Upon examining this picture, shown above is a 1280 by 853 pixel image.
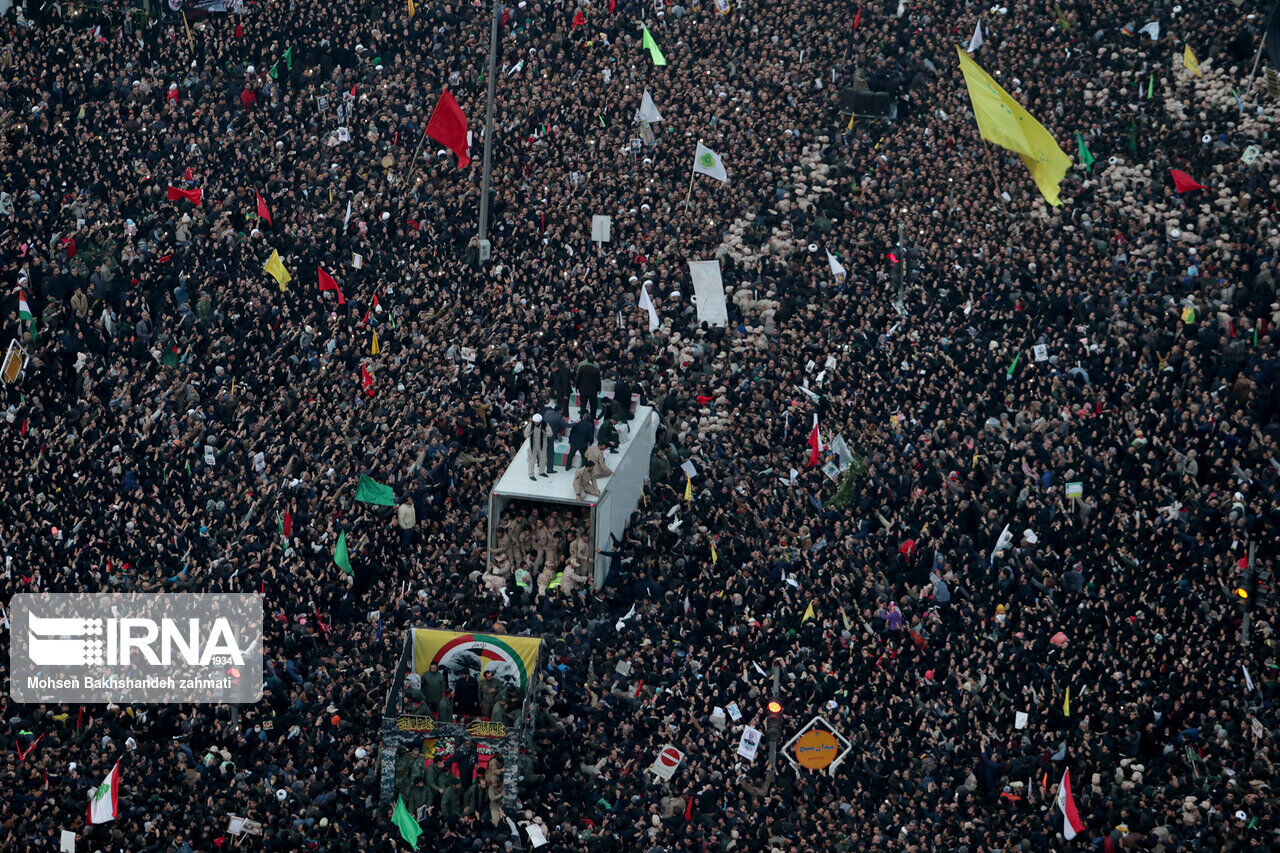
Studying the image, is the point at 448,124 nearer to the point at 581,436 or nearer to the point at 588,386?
the point at 588,386

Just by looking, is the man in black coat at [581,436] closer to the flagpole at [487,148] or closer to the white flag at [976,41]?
the flagpole at [487,148]

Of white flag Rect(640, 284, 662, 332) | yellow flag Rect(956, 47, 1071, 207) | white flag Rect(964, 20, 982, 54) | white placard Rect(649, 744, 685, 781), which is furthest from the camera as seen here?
white flag Rect(964, 20, 982, 54)

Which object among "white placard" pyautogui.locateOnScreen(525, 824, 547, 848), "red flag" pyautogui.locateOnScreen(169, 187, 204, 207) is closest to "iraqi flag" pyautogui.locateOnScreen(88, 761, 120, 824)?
"white placard" pyautogui.locateOnScreen(525, 824, 547, 848)

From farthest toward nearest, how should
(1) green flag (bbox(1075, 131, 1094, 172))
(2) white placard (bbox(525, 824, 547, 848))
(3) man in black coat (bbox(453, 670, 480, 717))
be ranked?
(1) green flag (bbox(1075, 131, 1094, 172))
(3) man in black coat (bbox(453, 670, 480, 717))
(2) white placard (bbox(525, 824, 547, 848))

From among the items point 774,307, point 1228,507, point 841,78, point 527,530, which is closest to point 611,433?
point 527,530

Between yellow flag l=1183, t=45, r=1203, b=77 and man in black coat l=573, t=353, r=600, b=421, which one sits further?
yellow flag l=1183, t=45, r=1203, b=77

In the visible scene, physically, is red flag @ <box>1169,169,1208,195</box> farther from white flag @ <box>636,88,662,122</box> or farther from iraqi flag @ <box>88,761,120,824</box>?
iraqi flag @ <box>88,761,120,824</box>
